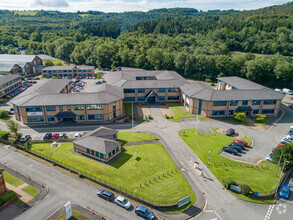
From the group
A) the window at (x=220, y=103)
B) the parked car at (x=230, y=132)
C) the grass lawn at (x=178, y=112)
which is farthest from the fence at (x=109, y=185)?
the window at (x=220, y=103)

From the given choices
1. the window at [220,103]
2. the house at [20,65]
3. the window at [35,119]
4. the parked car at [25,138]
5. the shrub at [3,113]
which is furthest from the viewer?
the house at [20,65]

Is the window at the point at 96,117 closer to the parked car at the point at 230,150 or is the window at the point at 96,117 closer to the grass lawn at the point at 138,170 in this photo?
the grass lawn at the point at 138,170

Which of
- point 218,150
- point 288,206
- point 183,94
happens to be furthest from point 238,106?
point 288,206

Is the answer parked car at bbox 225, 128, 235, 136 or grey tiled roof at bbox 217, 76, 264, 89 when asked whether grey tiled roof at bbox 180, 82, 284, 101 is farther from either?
parked car at bbox 225, 128, 235, 136

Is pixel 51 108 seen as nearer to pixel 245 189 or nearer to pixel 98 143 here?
pixel 98 143

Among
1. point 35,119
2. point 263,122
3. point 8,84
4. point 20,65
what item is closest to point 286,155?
point 263,122

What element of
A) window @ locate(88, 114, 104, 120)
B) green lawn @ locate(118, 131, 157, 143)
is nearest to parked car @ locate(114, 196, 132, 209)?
green lawn @ locate(118, 131, 157, 143)

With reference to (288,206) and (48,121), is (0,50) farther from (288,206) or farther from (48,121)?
(288,206)
